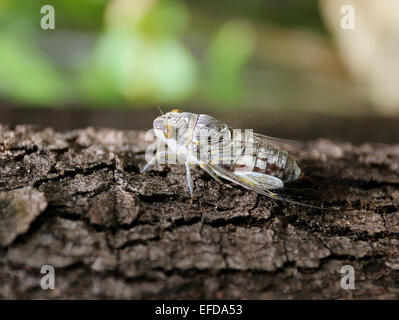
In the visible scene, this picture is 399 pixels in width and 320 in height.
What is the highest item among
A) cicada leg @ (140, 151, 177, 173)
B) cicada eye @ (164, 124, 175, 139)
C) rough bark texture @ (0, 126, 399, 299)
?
cicada eye @ (164, 124, 175, 139)

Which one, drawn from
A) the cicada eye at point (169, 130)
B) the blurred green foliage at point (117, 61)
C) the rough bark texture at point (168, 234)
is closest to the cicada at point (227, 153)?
the cicada eye at point (169, 130)

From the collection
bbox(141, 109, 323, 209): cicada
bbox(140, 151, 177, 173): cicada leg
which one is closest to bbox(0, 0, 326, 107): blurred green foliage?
bbox(141, 109, 323, 209): cicada

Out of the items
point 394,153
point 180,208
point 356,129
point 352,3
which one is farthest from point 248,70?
point 180,208

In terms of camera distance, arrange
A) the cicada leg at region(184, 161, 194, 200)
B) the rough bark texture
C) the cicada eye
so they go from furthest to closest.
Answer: the cicada eye, the cicada leg at region(184, 161, 194, 200), the rough bark texture

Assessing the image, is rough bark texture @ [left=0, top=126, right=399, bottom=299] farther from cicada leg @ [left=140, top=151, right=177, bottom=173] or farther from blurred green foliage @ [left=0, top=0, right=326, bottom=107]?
blurred green foliage @ [left=0, top=0, right=326, bottom=107]

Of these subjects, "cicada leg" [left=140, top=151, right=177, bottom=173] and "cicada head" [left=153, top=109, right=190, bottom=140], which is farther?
"cicada head" [left=153, top=109, right=190, bottom=140]

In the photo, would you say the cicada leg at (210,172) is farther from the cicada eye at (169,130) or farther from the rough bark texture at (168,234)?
the cicada eye at (169,130)
